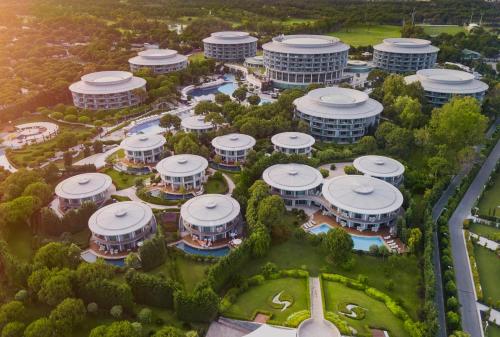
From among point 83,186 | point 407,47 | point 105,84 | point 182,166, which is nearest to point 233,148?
point 182,166

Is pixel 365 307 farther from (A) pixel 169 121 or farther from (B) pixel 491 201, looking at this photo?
(A) pixel 169 121

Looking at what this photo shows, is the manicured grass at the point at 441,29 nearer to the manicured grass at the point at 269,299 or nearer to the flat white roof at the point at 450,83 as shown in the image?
the flat white roof at the point at 450,83

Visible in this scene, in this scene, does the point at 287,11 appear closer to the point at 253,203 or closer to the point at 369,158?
the point at 369,158

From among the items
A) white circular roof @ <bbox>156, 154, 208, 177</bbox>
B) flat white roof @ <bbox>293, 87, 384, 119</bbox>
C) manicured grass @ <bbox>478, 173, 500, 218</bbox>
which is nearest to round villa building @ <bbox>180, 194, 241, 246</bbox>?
white circular roof @ <bbox>156, 154, 208, 177</bbox>

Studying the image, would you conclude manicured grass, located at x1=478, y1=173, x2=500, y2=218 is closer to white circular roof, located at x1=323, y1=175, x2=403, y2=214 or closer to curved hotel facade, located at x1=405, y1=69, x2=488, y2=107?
white circular roof, located at x1=323, y1=175, x2=403, y2=214

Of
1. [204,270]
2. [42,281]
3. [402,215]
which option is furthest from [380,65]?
[42,281]

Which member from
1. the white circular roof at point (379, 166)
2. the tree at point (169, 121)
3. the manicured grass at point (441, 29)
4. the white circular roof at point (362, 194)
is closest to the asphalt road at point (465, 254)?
the white circular roof at point (362, 194)
